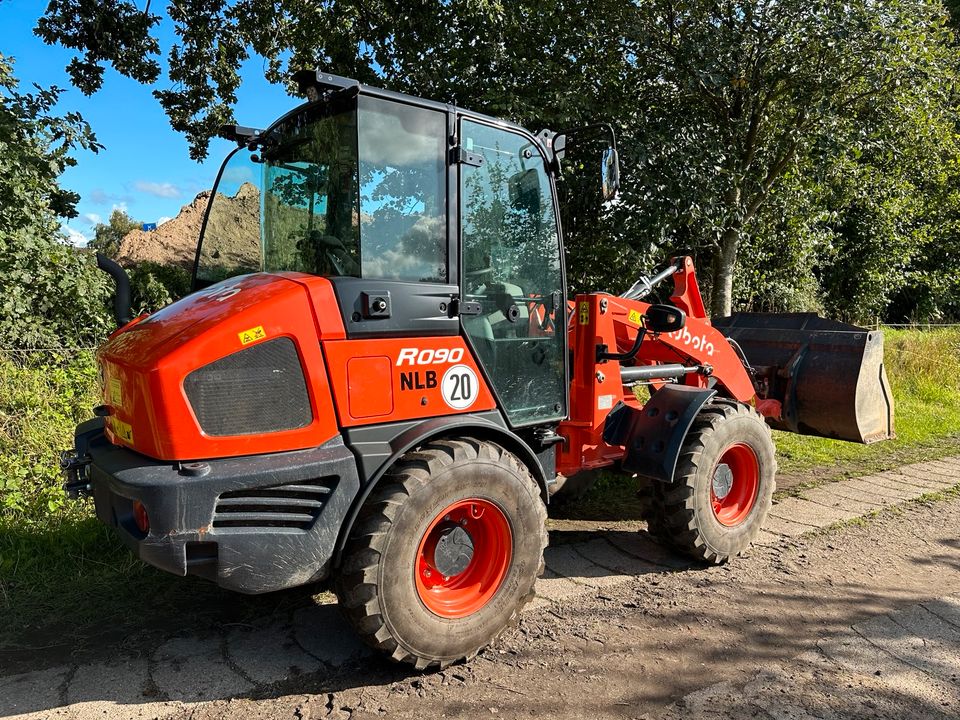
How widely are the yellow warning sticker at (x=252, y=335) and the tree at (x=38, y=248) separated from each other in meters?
5.04

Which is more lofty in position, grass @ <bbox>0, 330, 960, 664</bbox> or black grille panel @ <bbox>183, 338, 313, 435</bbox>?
black grille panel @ <bbox>183, 338, 313, 435</bbox>

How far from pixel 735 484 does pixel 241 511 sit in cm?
310

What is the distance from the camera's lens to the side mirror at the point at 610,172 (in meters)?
3.53

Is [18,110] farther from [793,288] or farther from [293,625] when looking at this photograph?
[793,288]

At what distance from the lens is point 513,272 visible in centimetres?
346

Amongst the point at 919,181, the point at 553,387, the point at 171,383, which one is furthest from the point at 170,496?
the point at 919,181

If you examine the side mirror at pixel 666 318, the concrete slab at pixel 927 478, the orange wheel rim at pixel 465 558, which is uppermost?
the side mirror at pixel 666 318

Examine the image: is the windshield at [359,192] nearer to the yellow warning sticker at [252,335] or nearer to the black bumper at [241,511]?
the yellow warning sticker at [252,335]

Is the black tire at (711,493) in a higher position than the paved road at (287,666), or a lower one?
higher

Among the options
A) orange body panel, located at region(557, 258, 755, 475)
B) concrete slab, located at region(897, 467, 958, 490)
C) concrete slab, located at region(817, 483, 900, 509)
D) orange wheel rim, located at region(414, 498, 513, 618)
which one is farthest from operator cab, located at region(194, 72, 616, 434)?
concrete slab, located at region(897, 467, 958, 490)

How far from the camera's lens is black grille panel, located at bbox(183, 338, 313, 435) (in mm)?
2553

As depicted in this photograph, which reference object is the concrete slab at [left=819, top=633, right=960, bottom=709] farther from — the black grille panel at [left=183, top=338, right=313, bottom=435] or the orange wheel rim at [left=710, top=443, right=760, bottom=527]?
the black grille panel at [left=183, top=338, right=313, bottom=435]

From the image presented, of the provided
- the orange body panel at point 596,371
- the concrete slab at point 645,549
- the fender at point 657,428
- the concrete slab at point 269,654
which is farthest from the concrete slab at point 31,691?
the concrete slab at point 645,549

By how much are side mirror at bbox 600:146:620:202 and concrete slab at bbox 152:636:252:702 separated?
2837 mm
